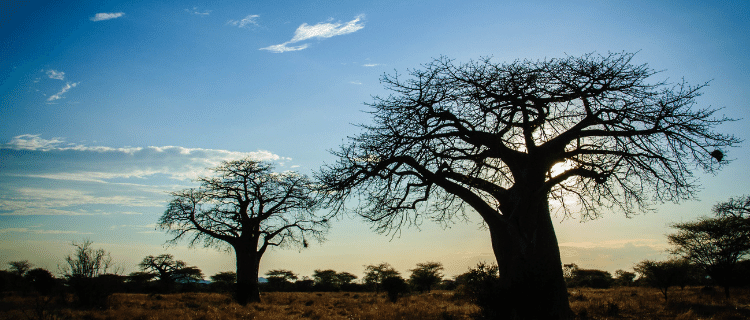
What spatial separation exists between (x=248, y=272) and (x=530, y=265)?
12.1 m

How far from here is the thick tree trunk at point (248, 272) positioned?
48.6 ft

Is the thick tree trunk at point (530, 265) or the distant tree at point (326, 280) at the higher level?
the thick tree trunk at point (530, 265)

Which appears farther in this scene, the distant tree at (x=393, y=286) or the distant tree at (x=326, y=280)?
the distant tree at (x=326, y=280)

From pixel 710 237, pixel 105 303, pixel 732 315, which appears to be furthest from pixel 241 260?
pixel 710 237

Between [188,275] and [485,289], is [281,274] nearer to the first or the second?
[188,275]

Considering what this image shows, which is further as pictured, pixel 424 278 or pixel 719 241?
pixel 424 278

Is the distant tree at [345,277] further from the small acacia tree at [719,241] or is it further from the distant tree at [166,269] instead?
the small acacia tree at [719,241]

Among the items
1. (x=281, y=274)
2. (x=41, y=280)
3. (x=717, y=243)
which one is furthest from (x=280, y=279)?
(x=717, y=243)

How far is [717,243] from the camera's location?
18.8m

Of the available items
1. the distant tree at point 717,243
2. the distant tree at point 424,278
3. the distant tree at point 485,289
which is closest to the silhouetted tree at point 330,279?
the distant tree at point 424,278

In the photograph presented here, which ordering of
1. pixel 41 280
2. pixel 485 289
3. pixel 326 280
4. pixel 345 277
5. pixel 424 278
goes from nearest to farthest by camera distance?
pixel 485 289 → pixel 41 280 → pixel 424 278 → pixel 326 280 → pixel 345 277

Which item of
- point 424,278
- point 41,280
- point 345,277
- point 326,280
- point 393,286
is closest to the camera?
point 393,286

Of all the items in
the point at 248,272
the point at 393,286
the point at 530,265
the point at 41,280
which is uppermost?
the point at 530,265

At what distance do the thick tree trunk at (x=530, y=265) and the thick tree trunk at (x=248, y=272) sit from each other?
10.9m
